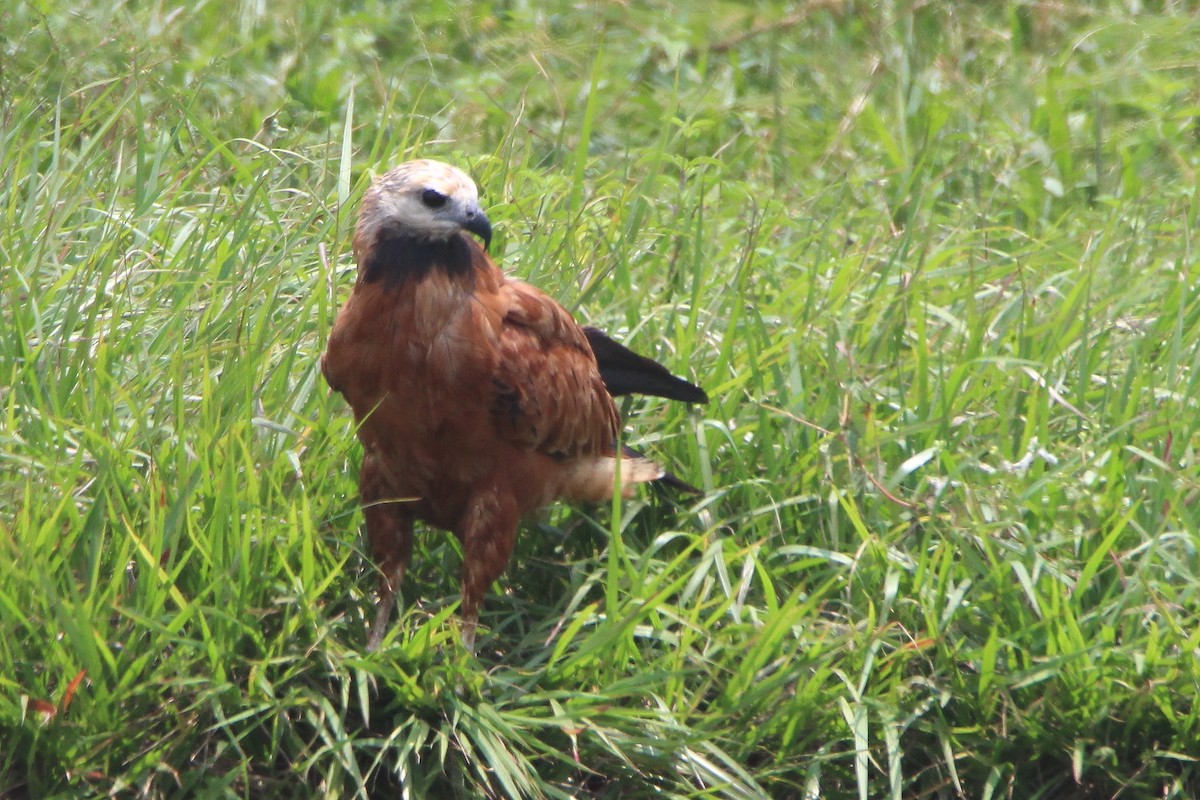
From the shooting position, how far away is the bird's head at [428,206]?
3.33m

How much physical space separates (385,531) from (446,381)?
43 centimetres

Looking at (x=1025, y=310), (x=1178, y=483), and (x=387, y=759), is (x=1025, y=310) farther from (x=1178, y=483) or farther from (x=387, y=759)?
(x=387, y=759)

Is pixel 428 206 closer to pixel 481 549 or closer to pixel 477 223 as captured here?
pixel 477 223

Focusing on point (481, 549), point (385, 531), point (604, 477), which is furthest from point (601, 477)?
point (385, 531)

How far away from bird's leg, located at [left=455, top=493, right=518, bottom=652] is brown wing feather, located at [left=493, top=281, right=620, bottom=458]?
0.60 ft

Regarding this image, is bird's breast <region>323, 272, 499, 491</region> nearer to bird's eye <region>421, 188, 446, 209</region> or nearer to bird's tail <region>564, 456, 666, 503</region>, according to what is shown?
bird's eye <region>421, 188, 446, 209</region>

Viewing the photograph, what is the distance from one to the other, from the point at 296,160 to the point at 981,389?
2164 mm

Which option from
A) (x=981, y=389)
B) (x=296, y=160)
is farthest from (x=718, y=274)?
(x=296, y=160)

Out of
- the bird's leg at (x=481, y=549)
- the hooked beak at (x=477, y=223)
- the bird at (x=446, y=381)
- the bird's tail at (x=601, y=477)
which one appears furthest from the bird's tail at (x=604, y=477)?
the hooked beak at (x=477, y=223)

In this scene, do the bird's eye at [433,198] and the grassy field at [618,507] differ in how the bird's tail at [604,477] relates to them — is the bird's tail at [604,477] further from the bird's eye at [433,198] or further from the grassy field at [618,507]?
the bird's eye at [433,198]

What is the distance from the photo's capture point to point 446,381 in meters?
3.29

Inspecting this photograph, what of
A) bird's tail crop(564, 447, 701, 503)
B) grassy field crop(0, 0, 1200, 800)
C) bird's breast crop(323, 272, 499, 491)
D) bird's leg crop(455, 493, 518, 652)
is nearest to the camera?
grassy field crop(0, 0, 1200, 800)

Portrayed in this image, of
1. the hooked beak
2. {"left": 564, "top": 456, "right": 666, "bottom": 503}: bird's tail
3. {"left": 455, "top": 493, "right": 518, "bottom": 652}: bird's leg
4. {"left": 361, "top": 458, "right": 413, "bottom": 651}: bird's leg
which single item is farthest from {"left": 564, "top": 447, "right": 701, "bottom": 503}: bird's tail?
the hooked beak

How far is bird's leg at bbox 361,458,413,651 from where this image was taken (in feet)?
11.3
